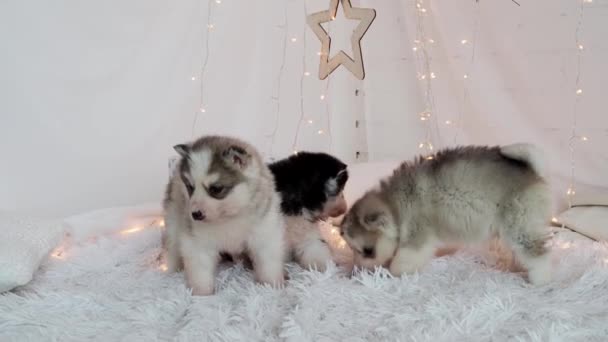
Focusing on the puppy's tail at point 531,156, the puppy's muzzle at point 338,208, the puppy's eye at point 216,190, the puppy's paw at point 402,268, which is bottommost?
the puppy's paw at point 402,268

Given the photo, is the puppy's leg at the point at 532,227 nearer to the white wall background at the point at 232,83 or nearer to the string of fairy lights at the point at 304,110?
the white wall background at the point at 232,83

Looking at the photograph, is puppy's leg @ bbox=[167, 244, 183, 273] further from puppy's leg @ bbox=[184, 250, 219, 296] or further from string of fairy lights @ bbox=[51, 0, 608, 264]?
string of fairy lights @ bbox=[51, 0, 608, 264]

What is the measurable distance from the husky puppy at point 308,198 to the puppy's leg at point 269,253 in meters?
0.20

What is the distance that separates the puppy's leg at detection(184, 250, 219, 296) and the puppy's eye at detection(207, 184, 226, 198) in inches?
10.1

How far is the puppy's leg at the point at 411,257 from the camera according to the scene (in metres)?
2.02

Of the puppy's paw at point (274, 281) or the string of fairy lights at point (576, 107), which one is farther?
the string of fairy lights at point (576, 107)

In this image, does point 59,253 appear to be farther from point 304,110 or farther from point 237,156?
point 304,110

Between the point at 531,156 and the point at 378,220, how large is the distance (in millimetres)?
605

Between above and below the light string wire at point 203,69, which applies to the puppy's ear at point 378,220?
below

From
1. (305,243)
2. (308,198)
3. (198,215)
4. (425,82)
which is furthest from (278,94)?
(198,215)

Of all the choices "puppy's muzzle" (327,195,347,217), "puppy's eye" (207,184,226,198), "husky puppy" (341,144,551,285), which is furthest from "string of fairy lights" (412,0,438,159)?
"puppy's eye" (207,184,226,198)

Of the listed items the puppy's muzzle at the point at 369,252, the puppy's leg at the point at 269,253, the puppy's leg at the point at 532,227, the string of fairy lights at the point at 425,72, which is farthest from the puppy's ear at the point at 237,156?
the string of fairy lights at the point at 425,72

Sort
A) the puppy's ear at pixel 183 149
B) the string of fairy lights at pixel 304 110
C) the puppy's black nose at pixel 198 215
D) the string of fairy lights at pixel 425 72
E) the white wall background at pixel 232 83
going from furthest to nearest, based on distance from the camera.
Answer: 1. the string of fairy lights at pixel 304 110
2. the string of fairy lights at pixel 425 72
3. the white wall background at pixel 232 83
4. the puppy's ear at pixel 183 149
5. the puppy's black nose at pixel 198 215

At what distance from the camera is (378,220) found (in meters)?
2.07
